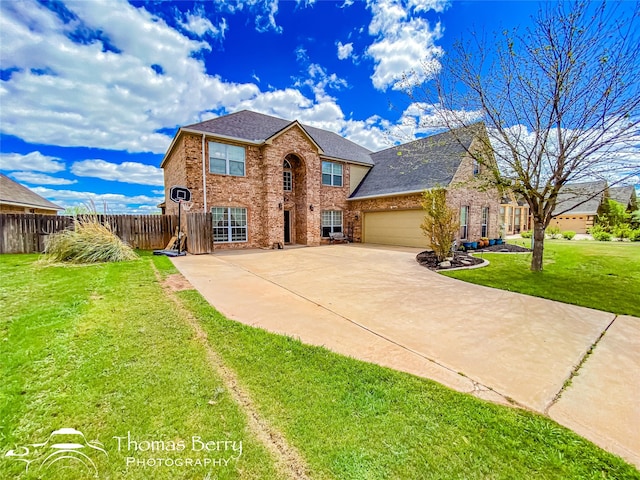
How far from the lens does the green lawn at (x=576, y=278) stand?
18.7ft

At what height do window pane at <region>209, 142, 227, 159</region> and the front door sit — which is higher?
window pane at <region>209, 142, 227, 159</region>

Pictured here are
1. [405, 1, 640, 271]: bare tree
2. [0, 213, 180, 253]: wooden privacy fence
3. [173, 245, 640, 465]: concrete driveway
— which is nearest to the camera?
[173, 245, 640, 465]: concrete driveway

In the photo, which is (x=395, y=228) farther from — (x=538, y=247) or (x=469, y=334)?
(x=469, y=334)

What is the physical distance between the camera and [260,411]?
2223 millimetres

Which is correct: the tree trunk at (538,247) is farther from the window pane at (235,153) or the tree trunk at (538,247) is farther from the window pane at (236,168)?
the window pane at (235,153)

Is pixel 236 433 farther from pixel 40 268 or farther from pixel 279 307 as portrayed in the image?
pixel 40 268

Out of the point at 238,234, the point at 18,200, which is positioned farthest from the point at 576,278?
the point at 18,200

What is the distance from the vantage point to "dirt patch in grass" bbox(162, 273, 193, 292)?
5961mm

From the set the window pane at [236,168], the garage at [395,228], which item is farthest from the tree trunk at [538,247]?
the window pane at [236,168]

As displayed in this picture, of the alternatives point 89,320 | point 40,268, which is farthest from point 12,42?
point 89,320

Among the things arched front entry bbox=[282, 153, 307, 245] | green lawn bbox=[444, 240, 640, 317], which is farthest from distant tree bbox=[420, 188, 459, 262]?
arched front entry bbox=[282, 153, 307, 245]

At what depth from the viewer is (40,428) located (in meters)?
1.92

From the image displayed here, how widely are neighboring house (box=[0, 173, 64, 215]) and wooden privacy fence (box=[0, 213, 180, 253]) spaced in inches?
371

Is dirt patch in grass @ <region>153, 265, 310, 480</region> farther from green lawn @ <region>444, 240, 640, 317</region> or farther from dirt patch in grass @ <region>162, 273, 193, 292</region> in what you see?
green lawn @ <region>444, 240, 640, 317</region>
